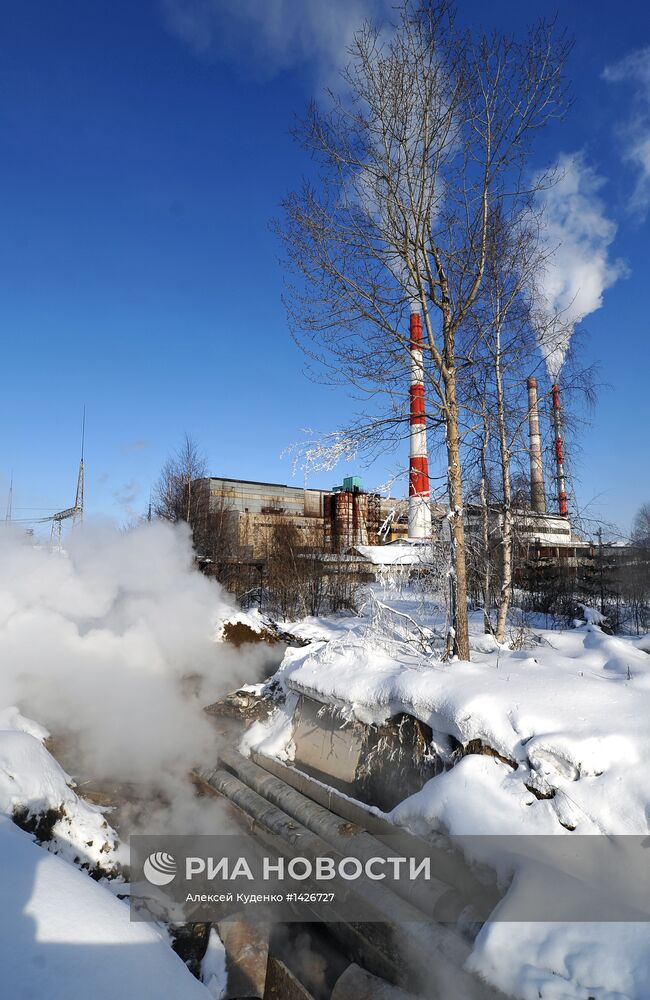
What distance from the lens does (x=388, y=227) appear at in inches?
277

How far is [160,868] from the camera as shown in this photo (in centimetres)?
564

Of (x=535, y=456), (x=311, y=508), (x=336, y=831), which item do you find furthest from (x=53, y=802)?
(x=311, y=508)

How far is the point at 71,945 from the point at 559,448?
936cm

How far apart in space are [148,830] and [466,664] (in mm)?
4367

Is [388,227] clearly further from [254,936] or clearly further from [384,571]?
[254,936]

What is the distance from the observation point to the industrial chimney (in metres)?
8.97

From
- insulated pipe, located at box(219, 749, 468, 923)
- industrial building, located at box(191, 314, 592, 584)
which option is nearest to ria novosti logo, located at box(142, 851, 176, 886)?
insulated pipe, located at box(219, 749, 468, 923)

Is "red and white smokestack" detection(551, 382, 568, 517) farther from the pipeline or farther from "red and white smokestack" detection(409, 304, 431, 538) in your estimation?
the pipeline

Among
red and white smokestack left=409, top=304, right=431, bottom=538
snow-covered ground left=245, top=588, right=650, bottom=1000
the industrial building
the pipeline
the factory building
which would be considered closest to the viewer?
snow-covered ground left=245, top=588, right=650, bottom=1000

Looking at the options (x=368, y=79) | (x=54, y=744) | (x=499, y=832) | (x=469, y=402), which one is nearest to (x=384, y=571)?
(x=469, y=402)

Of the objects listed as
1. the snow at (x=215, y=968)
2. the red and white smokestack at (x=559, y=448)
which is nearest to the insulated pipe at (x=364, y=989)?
the snow at (x=215, y=968)

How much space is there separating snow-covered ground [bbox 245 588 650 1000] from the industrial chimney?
3.52 metres

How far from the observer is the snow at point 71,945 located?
2363 mm

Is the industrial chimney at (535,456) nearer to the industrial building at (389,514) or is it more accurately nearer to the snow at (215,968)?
the industrial building at (389,514)
